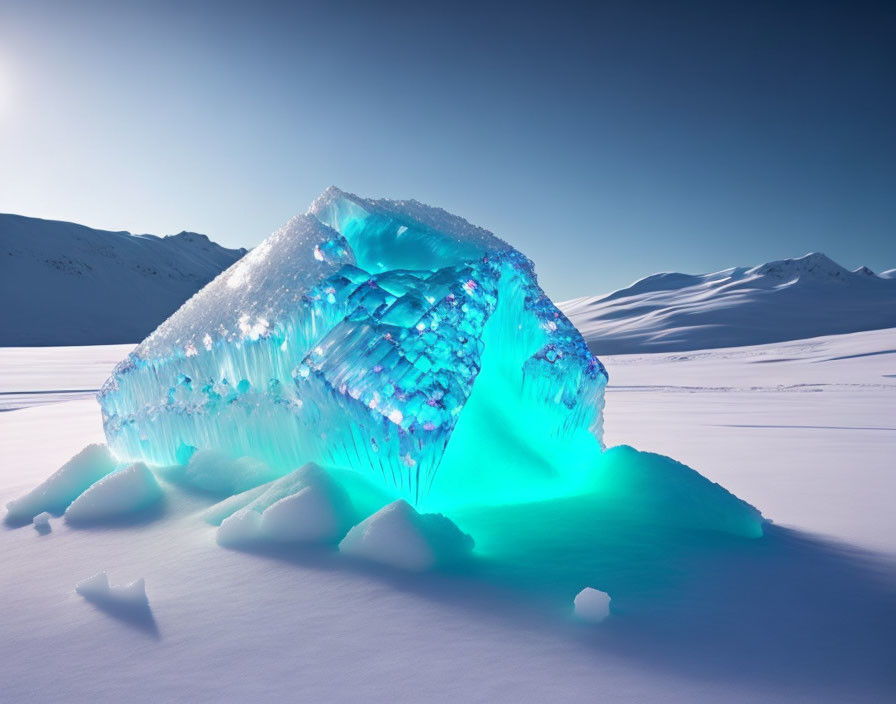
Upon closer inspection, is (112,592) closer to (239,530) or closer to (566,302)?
(239,530)

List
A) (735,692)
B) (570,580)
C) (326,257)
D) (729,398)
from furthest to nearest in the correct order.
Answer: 1. (729,398)
2. (326,257)
3. (570,580)
4. (735,692)

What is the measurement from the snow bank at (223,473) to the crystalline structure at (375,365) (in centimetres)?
5

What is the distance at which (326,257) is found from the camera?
Answer: 2.37m

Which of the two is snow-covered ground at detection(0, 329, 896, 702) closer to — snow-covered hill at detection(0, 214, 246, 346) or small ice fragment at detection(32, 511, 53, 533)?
small ice fragment at detection(32, 511, 53, 533)

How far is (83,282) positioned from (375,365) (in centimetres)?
5606

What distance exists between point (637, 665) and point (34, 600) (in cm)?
158

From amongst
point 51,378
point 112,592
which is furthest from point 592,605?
point 51,378

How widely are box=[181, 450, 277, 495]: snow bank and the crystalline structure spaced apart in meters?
0.05

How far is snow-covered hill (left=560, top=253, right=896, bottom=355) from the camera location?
24.2 m

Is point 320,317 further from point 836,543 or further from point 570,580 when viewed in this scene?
point 836,543

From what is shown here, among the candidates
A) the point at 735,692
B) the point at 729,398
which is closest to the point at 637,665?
the point at 735,692

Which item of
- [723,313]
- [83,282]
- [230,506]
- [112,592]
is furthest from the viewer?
[83,282]

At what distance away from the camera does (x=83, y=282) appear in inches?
1916

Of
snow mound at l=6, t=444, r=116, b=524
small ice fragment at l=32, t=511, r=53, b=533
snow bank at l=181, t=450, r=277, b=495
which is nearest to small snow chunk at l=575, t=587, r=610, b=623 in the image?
snow bank at l=181, t=450, r=277, b=495
